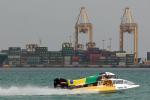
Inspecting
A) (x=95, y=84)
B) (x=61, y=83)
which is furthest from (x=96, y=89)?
(x=61, y=83)

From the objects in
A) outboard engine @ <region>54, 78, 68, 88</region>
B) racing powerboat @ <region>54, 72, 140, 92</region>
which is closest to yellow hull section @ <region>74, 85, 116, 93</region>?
racing powerboat @ <region>54, 72, 140, 92</region>

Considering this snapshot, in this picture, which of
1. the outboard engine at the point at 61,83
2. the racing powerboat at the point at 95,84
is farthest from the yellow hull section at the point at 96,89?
the outboard engine at the point at 61,83

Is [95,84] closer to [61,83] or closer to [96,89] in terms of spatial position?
[96,89]

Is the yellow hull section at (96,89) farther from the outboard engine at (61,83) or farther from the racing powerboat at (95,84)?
the outboard engine at (61,83)

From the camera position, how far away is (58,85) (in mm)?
57438

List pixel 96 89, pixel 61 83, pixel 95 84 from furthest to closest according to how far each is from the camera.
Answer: pixel 95 84 → pixel 96 89 → pixel 61 83

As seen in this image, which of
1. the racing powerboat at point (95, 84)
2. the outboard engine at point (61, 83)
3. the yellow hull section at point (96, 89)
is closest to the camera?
the outboard engine at point (61, 83)

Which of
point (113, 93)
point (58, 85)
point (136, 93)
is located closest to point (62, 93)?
point (58, 85)

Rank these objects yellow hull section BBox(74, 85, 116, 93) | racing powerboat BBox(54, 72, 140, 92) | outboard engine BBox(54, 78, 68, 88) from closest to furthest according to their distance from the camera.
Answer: outboard engine BBox(54, 78, 68, 88) → racing powerboat BBox(54, 72, 140, 92) → yellow hull section BBox(74, 85, 116, 93)

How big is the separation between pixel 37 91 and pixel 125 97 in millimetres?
7602

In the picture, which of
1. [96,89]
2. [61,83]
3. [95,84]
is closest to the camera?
[61,83]

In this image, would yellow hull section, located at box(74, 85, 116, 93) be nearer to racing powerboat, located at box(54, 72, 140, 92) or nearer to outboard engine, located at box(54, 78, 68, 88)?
racing powerboat, located at box(54, 72, 140, 92)

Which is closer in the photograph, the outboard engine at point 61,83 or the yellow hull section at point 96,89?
the outboard engine at point 61,83

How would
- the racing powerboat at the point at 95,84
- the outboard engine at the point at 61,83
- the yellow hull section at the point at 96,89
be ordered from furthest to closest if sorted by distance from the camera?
1. the yellow hull section at the point at 96,89
2. the racing powerboat at the point at 95,84
3. the outboard engine at the point at 61,83
